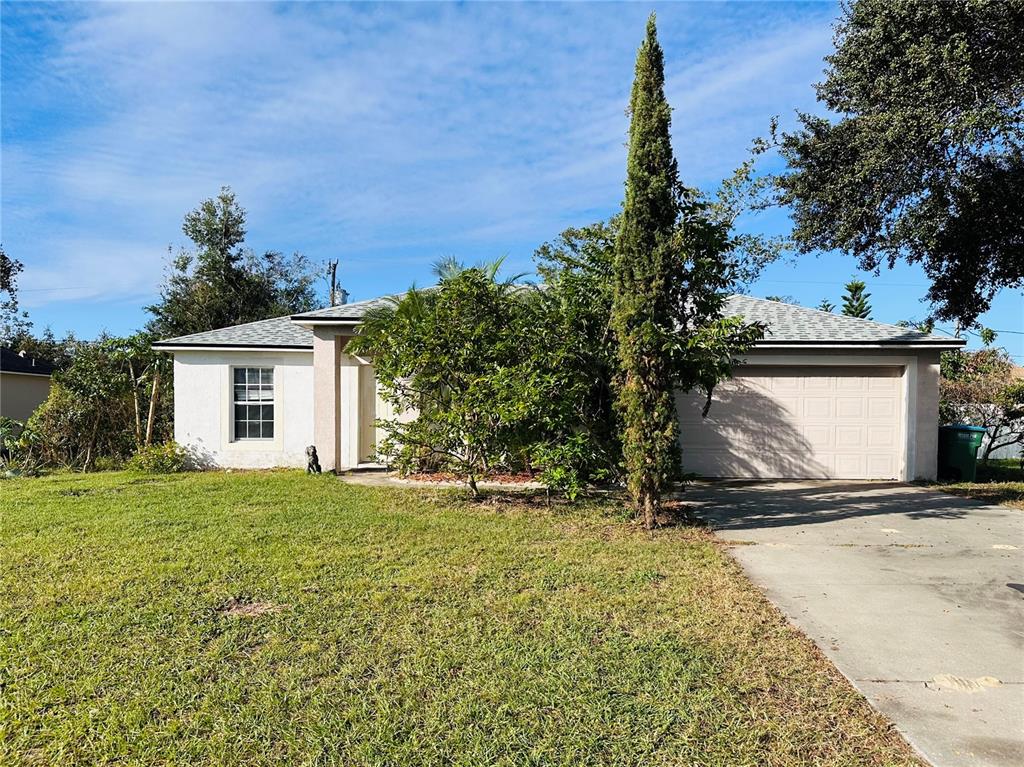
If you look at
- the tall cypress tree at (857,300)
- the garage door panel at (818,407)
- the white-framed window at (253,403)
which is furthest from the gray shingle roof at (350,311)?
the tall cypress tree at (857,300)

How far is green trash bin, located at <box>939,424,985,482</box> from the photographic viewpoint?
1147 cm

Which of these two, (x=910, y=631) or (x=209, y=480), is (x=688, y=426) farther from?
(x=209, y=480)

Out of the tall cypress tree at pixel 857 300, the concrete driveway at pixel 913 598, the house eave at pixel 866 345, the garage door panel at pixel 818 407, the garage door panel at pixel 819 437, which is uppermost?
the tall cypress tree at pixel 857 300

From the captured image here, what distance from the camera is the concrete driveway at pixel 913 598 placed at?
2967 mm

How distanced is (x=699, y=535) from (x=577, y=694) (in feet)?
13.7

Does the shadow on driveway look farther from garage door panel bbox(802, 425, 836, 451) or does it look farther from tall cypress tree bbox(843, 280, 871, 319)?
tall cypress tree bbox(843, 280, 871, 319)

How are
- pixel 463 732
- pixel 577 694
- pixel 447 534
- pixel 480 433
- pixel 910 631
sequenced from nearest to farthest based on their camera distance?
pixel 463 732 → pixel 577 694 → pixel 910 631 → pixel 447 534 → pixel 480 433

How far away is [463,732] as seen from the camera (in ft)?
9.14

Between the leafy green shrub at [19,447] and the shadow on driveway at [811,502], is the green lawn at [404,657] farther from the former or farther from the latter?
the leafy green shrub at [19,447]

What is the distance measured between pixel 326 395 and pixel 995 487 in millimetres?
12454

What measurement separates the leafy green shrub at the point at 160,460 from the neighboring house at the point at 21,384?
30.2ft

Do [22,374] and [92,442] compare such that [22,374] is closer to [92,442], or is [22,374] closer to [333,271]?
[92,442]

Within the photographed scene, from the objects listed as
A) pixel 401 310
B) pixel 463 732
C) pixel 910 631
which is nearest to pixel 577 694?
pixel 463 732

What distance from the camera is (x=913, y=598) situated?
187 inches
